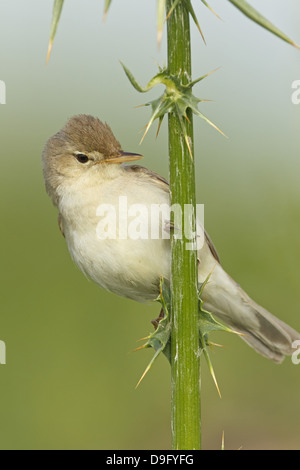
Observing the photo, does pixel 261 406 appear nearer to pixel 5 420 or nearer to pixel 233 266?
pixel 233 266

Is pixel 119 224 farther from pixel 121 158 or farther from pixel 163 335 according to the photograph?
pixel 163 335

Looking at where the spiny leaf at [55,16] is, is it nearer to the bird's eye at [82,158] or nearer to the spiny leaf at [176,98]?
the spiny leaf at [176,98]

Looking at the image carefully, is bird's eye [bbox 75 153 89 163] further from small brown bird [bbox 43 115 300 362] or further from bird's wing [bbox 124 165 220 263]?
bird's wing [bbox 124 165 220 263]

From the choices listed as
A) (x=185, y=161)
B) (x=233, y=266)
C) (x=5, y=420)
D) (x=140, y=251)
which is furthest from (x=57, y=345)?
(x=185, y=161)

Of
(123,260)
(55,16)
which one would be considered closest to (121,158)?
(123,260)

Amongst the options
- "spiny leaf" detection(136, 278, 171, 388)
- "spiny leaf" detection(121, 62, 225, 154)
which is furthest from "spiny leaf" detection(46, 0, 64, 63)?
"spiny leaf" detection(136, 278, 171, 388)

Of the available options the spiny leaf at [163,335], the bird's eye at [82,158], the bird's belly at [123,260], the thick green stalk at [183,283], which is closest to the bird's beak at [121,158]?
the bird's eye at [82,158]
